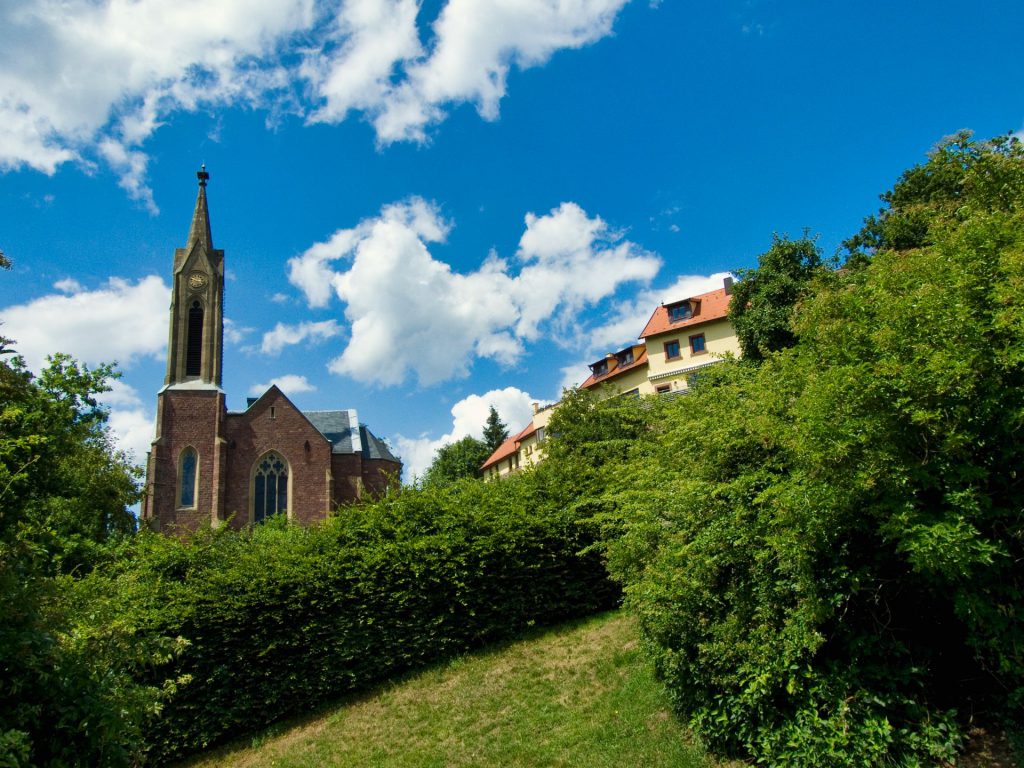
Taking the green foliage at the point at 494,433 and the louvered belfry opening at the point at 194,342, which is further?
the green foliage at the point at 494,433

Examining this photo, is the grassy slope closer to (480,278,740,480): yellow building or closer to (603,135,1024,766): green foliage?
(603,135,1024,766): green foliage

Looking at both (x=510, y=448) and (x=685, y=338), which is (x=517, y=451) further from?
(x=685, y=338)

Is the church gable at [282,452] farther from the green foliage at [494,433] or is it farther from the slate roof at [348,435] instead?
the green foliage at [494,433]

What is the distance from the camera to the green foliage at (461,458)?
6812 cm

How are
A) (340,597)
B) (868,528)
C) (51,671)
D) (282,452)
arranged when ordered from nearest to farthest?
1. (51,671)
2. (868,528)
3. (340,597)
4. (282,452)

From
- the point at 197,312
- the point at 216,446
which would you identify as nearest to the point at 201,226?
the point at 197,312

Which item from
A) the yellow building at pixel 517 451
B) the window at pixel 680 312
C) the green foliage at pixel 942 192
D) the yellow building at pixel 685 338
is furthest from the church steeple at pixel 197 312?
the green foliage at pixel 942 192

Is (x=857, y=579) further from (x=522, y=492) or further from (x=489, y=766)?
(x=522, y=492)

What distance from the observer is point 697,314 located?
38.3 metres

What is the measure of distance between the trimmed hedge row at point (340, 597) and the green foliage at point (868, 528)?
5.37 metres

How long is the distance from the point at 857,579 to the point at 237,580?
1193cm

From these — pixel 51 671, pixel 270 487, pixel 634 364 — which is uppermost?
pixel 634 364

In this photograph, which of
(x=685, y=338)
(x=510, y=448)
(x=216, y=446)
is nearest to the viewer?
(x=685, y=338)

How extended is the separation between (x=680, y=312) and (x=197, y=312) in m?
30.6
